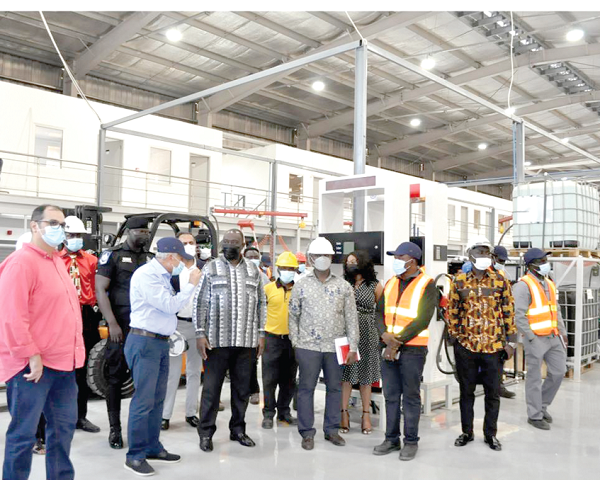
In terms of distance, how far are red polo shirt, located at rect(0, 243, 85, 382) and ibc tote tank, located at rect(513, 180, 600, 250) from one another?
279 inches

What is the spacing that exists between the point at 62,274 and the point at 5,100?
10725 millimetres

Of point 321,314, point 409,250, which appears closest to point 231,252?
point 321,314

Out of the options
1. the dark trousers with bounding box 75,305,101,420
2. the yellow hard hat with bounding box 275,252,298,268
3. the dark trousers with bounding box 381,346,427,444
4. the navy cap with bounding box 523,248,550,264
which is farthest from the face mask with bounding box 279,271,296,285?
the navy cap with bounding box 523,248,550,264

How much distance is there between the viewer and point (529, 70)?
16875mm

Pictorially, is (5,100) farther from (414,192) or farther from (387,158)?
(387,158)

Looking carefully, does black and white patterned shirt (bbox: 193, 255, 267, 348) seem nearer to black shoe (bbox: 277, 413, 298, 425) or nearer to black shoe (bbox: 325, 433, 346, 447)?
black shoe (bbox: 325, 433, 346, 447)

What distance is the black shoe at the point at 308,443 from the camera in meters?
4.93

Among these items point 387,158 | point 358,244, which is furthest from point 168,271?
point 387,158

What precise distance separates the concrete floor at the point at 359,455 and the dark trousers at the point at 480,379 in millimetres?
257

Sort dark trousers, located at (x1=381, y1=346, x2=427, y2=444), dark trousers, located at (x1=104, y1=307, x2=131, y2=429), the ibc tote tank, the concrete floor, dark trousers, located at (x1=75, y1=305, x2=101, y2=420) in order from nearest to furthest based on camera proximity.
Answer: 1. the concrete floor
2. dark trousers, located at (x1=381, y1=346, x2=427, y2=444)
3. dark trousers, located at (x1=104, y1=307, x2=131, y2=429)
4. dark trousers, located at (x1=75, y1=305, x2=101, y2=420)
5. the ibc tote tank

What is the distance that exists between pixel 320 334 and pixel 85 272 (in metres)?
2.38

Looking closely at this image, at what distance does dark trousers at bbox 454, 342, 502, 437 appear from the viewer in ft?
16.3

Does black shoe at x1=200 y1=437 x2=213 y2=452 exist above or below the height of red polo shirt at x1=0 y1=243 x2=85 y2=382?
below

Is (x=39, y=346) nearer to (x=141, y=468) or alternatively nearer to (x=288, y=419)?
(x=141, y=468)
